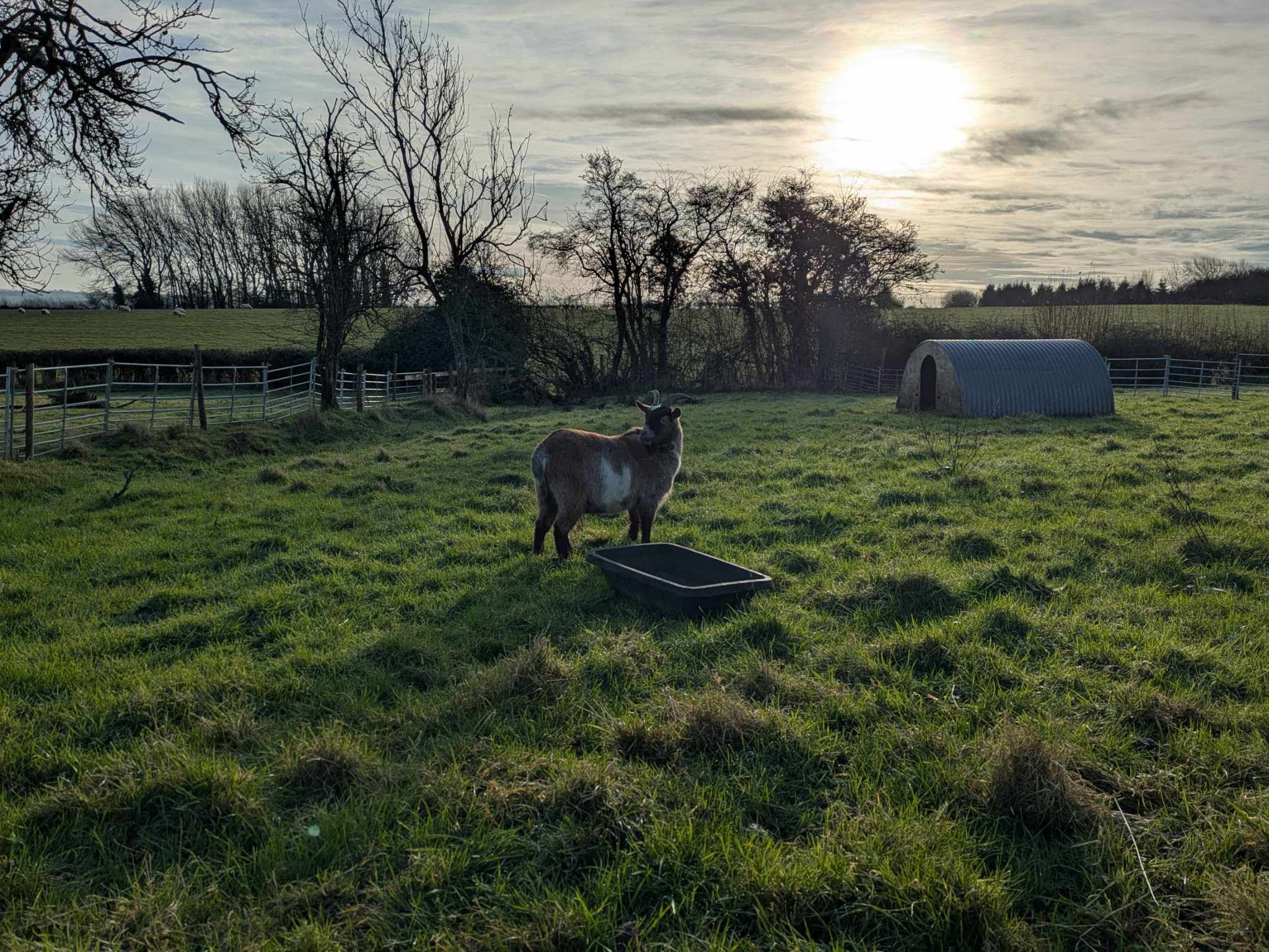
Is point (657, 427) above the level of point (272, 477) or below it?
above

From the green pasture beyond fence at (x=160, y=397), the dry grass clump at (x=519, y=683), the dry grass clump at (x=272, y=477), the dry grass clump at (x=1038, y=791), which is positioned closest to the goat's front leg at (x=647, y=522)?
the dry grass clump at (x=519, y=683)

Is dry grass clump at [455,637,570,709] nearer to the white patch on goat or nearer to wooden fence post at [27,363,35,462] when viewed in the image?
the white patch on goat

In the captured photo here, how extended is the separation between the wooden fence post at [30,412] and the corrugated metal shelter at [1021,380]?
2028 cm

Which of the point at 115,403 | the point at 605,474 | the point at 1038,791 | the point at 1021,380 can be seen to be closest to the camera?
the point at 1038,791

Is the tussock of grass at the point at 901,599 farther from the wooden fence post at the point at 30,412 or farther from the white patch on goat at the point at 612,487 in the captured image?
the wooden fence post at the point at 30,412

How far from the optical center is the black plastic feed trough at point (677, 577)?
578cm

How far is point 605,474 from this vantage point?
7699 millimetres

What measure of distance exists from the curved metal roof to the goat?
14963 mm

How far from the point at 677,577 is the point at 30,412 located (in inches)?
490

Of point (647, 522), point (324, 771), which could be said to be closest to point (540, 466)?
point (647, 522)

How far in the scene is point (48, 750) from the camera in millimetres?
4008

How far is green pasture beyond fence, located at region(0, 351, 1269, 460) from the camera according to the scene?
580 inches

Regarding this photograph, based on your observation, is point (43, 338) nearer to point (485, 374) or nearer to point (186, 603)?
point (485, 374)

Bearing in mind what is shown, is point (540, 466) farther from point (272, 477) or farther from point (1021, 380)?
point (1021, 380)
